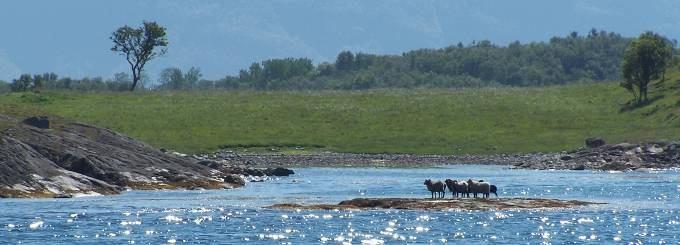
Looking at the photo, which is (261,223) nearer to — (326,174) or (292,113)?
(326,174)

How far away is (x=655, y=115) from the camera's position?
15212 cm

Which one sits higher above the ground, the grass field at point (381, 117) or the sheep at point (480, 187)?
the grass field at point (381, 117)

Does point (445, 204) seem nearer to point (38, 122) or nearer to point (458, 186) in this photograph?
point (458, 186)

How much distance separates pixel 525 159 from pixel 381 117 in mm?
30935

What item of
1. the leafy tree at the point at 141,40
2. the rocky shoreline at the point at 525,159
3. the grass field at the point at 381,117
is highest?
the leafy tree at the point at 141,40

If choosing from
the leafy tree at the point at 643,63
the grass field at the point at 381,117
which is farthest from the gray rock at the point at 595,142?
the leafy tree at the point at 643,63

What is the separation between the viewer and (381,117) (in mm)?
162375

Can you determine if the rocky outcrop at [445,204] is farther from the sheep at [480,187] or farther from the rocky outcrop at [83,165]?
the rocky outcrop at [83,165]

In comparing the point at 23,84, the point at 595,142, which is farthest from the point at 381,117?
the point at 23,84

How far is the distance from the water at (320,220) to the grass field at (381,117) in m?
51.4

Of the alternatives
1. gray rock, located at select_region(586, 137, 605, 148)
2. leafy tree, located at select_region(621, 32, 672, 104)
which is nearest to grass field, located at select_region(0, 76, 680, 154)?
leafy tree, located at select_region(621, 32, 672, 104)

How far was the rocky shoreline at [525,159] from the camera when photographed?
399 feet

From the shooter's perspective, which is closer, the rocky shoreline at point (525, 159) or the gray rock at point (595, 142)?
the rocky shoreline at point (525, 159)

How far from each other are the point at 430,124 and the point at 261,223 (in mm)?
95069
